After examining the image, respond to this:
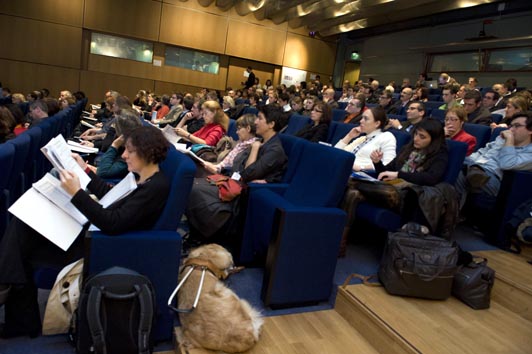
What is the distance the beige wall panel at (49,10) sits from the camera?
10008 mm

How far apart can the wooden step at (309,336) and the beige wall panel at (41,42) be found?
35.6 ft

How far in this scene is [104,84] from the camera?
36.3 feet

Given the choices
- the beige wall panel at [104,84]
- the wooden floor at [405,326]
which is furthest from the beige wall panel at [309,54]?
the wooden floor at [405,326]

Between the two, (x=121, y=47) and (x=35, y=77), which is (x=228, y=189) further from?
(x=35, y=77)

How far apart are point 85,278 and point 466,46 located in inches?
401

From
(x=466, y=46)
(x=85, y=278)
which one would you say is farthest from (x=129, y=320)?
(x=466, y=46)

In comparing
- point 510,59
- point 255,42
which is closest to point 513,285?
point 510,59

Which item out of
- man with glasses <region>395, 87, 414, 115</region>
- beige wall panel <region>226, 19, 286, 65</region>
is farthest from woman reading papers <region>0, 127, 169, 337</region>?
beige wall panel <region>226, 19, 286, 65</region>

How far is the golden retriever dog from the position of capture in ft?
5.19

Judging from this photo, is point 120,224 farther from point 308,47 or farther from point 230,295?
point 308,47

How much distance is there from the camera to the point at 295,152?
2.62m

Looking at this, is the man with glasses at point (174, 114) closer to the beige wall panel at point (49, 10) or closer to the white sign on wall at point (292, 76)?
the beige wall panel at point (49, 10)

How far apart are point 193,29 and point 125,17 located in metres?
1.86

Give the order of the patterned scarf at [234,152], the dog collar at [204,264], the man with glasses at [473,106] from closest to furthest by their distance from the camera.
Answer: the dog collar at [204,264]
the patterned scarf at [234,152]
the man with glasses at [473,106]
